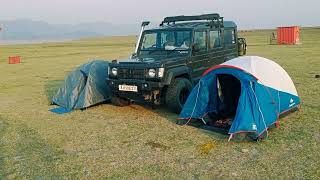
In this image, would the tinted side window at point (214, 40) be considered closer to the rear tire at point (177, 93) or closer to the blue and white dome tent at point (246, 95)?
the rear tire at point (177, 93)

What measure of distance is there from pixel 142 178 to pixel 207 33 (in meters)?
5.75

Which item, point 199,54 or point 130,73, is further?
point 199,54

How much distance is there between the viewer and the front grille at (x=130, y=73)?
9.11m

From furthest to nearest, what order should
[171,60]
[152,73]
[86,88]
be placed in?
[86,88]
[171,60]
[152,73]

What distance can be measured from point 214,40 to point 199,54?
0.95 m

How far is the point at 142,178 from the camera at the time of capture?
18.4ft

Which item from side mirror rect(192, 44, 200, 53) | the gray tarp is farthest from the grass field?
side mirror rect(192, 44, 200, 53)

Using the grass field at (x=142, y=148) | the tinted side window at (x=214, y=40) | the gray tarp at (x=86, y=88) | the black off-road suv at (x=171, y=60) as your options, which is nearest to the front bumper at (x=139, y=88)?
the black off-road suv at (x=171, y=60)

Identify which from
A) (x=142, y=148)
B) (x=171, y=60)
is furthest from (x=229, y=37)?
(x=142, y=148)

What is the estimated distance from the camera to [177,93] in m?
9.20

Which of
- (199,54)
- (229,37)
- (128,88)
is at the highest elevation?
(229,37)

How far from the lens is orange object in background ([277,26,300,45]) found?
38875 mm

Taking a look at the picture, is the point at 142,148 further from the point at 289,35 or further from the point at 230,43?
the point at 289,35

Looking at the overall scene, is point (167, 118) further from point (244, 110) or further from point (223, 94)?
point (244, 110)
